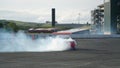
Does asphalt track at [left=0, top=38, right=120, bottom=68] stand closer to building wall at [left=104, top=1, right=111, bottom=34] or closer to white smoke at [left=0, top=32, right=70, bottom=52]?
white smoke at [left=0, top=32, right=70, bottom=52]

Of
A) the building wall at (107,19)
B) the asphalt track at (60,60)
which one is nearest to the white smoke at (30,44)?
the asphalt track at (60,60)

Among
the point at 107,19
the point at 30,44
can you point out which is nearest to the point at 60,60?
the point at 30,44

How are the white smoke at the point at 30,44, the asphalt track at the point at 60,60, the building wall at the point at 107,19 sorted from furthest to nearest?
the building wall at the point at 107,19 → the white smoke at the point at 30,44 → the asphalt track at the point at 60,60

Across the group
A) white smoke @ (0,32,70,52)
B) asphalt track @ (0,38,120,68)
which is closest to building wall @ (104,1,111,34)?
white smoke @ (0,32,70,52)

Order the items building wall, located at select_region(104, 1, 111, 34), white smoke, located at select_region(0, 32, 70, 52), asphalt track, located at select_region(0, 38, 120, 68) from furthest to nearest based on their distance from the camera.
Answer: building wall, located at select_region(104, 1, 111, 34) → white smoke, located at select_region(0, 32, 70, 52) → asphalt track, located at select_region(0, 38, 120, 68)

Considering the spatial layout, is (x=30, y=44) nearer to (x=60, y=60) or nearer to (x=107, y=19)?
(x=60, y=60)

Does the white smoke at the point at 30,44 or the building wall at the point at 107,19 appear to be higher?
the building wall at the point at 107,19

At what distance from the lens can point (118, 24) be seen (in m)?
104

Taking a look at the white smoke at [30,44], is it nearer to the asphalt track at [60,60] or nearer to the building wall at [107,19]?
the asphalt track at [60,60]

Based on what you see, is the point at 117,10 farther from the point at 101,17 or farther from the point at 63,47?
the point at 63,47

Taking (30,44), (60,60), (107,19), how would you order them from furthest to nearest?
1. (107,19)
2. (30,44)
3. (60,60)

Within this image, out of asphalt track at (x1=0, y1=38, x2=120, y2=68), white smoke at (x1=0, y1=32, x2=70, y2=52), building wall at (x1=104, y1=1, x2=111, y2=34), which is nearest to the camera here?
asphalt track at (x1=0, y1=38, x2=120, y2=68)

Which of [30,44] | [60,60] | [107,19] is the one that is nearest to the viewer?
[60,60]

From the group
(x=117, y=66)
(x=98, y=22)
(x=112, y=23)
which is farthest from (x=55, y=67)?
(x=98, y=22)
